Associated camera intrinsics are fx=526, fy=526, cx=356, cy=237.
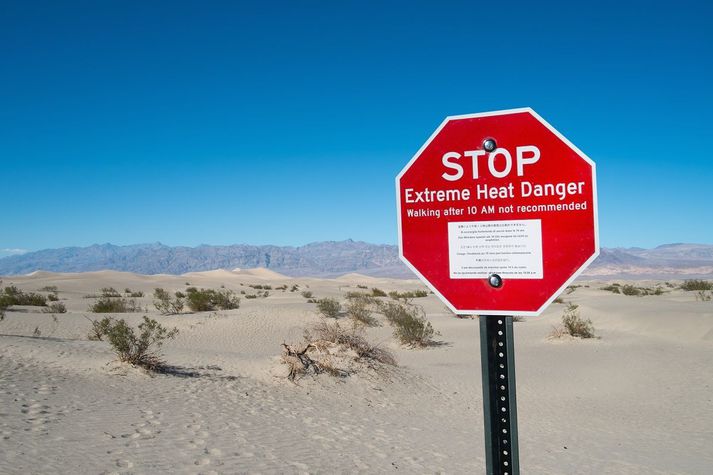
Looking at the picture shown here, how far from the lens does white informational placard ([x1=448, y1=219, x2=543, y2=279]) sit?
213 centimetres

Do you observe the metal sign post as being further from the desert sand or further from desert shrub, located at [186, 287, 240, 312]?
desert shrub, located at [186, 287, 240, 312]

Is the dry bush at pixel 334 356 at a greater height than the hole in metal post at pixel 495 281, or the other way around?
the hole in metal post at pixel 495 281

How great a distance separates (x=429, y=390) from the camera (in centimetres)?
1255

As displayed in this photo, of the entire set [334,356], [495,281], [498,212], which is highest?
[498,212]

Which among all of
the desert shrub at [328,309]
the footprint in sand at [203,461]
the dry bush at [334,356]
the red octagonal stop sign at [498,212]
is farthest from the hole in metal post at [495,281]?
the desert shrub at [328,309]

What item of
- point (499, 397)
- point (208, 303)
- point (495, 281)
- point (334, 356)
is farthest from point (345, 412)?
point (208, 303)

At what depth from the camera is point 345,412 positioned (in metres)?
9.82

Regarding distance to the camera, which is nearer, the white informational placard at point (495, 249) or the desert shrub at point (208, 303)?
the white informational placard at point (495, 249)

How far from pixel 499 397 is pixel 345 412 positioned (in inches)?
321

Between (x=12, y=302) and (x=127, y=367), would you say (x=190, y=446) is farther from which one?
(x=12, y=302)

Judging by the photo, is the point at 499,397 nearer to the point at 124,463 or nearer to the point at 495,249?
the point at 495,249

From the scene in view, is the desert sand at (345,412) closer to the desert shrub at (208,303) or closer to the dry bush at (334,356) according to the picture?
the dry bush at (334,356)

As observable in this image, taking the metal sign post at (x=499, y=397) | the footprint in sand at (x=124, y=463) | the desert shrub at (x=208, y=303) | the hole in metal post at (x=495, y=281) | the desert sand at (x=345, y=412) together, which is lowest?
the desert sand at (x=345, y=412)

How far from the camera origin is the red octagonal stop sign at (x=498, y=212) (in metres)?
2.10
